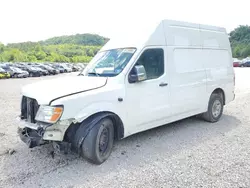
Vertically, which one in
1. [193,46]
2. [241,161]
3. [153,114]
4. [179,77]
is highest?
[193,46]

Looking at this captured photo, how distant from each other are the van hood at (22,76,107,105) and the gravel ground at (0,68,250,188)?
43.7 inches

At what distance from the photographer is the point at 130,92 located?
164 inches

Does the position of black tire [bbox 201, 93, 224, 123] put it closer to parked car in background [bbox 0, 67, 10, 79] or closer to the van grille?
the van grille

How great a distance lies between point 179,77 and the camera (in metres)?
5.07

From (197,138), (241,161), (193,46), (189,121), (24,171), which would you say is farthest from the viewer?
(189,121)

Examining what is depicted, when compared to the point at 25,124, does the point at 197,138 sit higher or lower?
lower

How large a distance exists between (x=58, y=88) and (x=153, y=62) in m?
1.95

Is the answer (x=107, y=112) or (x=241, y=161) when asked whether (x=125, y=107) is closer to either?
(x=107, y=112)

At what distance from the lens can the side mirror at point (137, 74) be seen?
4.12 metres

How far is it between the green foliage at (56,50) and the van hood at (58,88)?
1819 inches

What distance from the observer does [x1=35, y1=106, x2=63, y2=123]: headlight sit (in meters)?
3.37

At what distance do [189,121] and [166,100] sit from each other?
1945 mm

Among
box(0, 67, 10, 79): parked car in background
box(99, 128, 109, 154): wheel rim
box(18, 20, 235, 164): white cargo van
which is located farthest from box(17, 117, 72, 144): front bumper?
box(0, 67, 10, 79): parked car in background

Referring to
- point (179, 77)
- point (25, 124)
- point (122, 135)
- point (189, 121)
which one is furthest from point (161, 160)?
point (189, 121)
